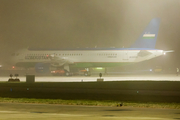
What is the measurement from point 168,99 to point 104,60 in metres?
35.4

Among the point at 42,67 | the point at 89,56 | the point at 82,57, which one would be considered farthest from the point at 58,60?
the point at 89,56

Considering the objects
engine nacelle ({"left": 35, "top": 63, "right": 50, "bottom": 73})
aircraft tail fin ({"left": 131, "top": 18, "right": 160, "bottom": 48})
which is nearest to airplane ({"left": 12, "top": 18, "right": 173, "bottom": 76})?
engine nacelle ({"left": 35, "top": 63, "right": 50, "bottom": 73})

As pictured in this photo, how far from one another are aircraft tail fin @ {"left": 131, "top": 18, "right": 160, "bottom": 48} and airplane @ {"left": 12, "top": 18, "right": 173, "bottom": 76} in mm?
4461

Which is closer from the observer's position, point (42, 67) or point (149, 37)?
point (42, 67)

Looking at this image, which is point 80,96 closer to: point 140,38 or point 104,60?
point 104,60

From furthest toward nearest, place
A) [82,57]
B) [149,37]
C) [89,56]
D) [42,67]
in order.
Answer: [149,37] → [42,67] → [82,57] → [89,56]

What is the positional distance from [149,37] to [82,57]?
18069 millimetres

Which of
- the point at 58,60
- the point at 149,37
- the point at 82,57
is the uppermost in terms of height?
the point at 149,37

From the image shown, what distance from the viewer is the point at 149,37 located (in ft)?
187

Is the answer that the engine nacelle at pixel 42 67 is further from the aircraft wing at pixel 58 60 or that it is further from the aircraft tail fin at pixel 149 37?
the aircraft tail fin at pixel 149 37

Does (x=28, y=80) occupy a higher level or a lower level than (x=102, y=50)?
lower

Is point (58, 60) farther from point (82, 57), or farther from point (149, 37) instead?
point (149, 37)

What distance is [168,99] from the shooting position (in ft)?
53.6

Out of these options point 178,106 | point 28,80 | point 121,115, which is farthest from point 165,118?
point 28,80
